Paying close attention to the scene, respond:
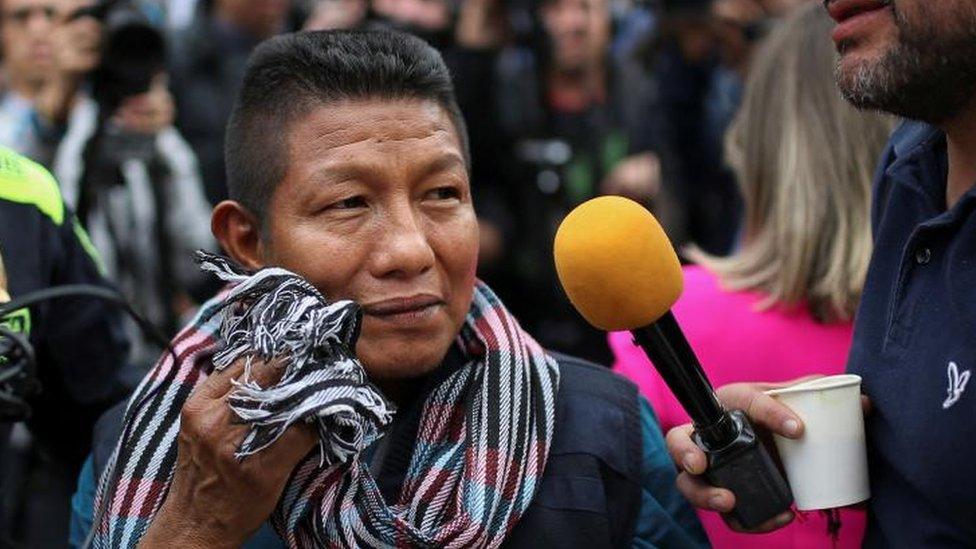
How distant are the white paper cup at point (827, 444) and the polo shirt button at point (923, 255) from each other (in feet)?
0.71

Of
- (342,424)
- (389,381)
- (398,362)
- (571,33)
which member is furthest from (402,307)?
(571,33)

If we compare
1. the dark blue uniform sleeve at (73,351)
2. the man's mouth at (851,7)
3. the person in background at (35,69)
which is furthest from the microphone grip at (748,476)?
the person in background at (35,69)

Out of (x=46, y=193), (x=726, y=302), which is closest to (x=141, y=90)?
(x=46, y=193)

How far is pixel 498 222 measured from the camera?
6.09m

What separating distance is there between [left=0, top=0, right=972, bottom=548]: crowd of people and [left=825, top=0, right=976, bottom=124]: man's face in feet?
0.06

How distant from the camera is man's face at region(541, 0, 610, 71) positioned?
20.9ft

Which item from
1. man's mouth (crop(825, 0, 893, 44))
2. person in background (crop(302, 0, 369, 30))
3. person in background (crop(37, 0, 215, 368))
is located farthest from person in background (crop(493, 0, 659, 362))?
man's mouth (crop(825, 0, 893, 44))

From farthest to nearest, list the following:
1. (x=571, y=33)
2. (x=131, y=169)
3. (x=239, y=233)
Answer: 1. (x=571, y=33)
2. (x=131, y=169)
3. (x=239, y=233)

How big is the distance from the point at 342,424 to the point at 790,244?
1.56 meters

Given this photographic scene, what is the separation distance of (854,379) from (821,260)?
3.47 feet

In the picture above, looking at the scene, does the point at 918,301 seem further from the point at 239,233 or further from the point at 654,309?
the point at 239,233

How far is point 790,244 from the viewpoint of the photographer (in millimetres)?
3494

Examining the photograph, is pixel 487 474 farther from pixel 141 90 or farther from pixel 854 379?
pixel 141 90

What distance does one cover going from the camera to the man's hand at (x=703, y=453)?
238cm
